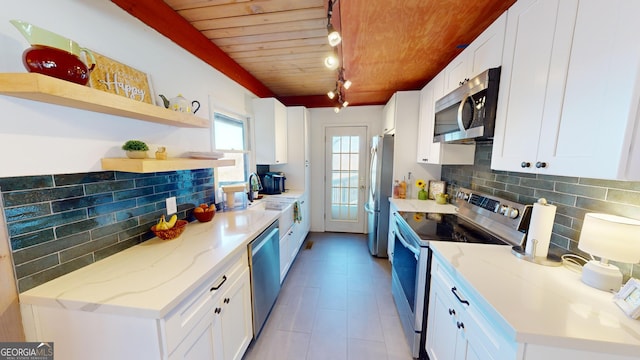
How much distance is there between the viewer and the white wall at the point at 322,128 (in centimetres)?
369

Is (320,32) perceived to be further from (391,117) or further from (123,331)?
(123,331)

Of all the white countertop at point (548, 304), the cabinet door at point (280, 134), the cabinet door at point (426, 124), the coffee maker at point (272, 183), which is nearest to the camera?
the white countertop at point (548, 304)

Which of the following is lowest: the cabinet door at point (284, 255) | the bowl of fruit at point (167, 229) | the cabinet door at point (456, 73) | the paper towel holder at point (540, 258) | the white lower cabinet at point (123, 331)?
the cabinet door at point (284, 255)

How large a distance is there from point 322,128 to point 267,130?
1.21 metres

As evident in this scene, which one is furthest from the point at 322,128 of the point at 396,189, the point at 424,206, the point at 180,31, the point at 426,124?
the point at 180,31

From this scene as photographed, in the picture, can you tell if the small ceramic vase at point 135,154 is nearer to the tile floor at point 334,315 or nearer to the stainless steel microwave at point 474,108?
the tile floor at point 334,315

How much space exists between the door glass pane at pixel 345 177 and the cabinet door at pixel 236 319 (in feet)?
8.59

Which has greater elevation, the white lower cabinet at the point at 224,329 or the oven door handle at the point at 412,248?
the oven door handle at the point at 412,248

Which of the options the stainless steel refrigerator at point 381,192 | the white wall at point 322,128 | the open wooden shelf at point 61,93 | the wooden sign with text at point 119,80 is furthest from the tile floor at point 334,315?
the wooden sign with text at point 119,80

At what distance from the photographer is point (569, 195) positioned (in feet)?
3.85

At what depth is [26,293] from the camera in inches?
34.0

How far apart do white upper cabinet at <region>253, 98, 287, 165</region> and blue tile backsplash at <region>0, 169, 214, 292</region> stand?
4.92 ft

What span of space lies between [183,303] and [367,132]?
3426 millimetres

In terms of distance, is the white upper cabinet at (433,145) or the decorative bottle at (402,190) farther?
the decorative bottle at (402,190)
